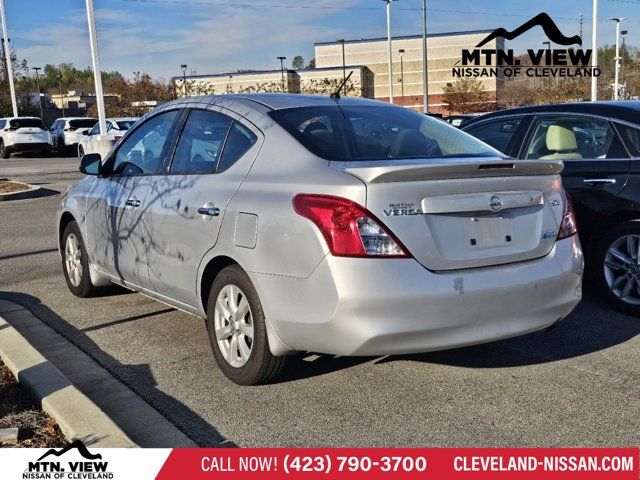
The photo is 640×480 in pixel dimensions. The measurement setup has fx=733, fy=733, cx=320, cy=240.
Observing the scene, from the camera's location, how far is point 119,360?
16.0 feet

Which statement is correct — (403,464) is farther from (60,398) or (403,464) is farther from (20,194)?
(20,194)

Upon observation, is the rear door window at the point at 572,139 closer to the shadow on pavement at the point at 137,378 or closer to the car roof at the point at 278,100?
the car roof at the point at 278,100

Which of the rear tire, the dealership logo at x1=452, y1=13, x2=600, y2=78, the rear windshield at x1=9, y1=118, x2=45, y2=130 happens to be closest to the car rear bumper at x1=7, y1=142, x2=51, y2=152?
the rear tire

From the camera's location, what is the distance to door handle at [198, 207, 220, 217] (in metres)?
4.30

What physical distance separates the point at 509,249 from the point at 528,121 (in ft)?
9.41

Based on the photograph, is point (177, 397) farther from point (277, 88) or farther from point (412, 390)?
point (277, 88)

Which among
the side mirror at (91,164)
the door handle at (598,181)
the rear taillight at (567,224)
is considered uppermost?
the side mirror at (91,164)

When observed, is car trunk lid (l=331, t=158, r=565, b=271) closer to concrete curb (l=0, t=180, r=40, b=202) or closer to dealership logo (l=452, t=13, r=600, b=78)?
concrete curb (l=0, t=180, r=40, b=202)

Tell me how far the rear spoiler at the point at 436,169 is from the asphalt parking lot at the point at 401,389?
48.7 inches

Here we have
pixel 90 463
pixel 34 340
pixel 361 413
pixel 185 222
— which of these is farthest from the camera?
pixel 34 340

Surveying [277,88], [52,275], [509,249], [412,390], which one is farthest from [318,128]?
[277,88]

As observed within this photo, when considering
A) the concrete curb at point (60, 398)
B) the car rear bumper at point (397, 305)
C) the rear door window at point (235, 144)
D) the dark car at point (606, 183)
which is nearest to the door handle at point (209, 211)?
the rear door window at point (235, 144)

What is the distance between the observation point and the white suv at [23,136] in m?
31.4

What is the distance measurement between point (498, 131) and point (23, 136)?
2877 centimetres
